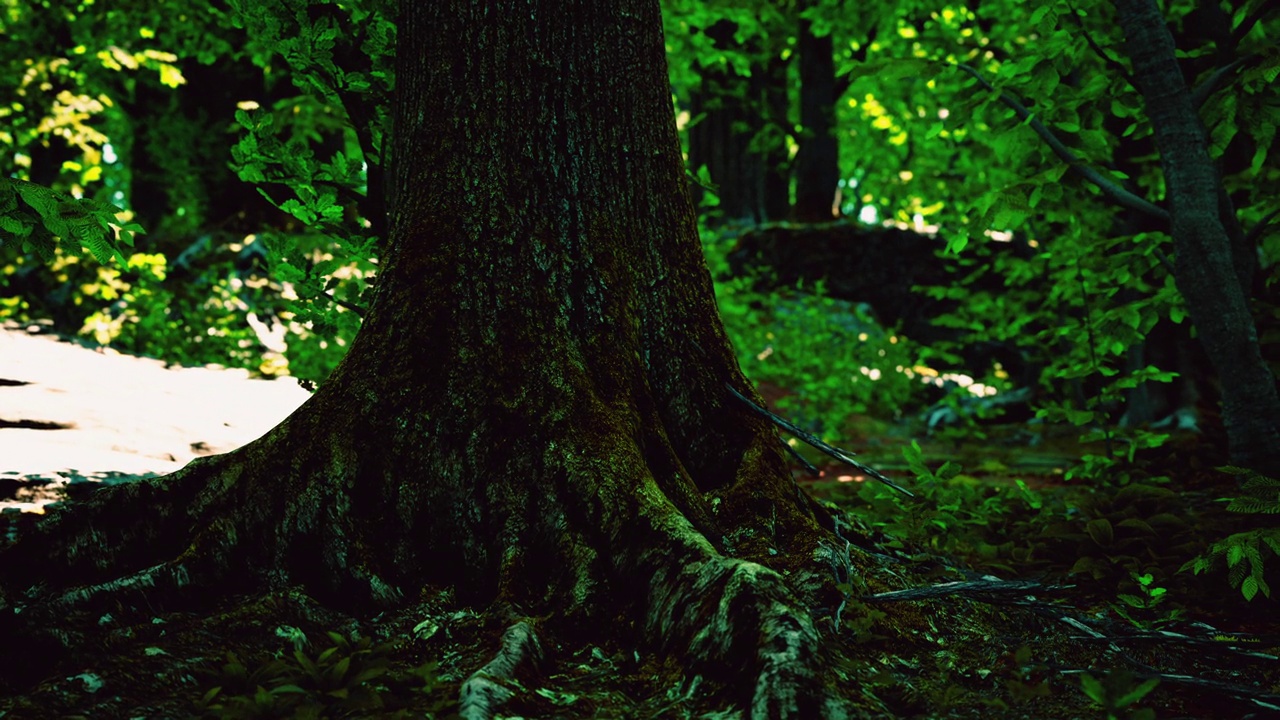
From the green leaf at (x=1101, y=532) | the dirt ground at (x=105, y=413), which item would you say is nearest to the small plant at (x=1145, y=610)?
the green leaf at (x=1101, y=532)

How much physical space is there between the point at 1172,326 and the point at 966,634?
6.99 m

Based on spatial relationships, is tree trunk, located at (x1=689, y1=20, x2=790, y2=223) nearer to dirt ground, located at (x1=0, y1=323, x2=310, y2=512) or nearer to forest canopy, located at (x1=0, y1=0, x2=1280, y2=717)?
forest canopy, located at (x1=0, y1=0, x2=1280, y2=717)

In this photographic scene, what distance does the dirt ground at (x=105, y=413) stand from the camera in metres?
4.59

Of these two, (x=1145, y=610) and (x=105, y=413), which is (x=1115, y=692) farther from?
(x=105, y=413)

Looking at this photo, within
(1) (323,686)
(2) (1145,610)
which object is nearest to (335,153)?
(1) (323,686)

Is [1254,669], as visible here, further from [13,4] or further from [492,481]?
[13,4]

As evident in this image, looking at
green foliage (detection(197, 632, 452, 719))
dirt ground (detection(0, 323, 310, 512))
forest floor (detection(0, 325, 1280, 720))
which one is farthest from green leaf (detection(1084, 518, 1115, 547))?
dirt ground (detection(0, 323, 310, 512))

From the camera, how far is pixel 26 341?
7.99 meters

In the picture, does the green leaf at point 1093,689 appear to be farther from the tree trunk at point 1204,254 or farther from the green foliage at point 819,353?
the green foliage at point 819,353

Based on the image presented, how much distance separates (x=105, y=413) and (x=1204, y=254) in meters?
7.52

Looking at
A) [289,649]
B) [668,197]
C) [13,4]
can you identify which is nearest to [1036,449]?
[668,197]

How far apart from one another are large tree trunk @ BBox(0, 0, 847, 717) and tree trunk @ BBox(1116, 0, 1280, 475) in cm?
256

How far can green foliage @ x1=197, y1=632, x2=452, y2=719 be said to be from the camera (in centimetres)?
208

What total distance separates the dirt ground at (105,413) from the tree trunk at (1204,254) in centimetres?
627
